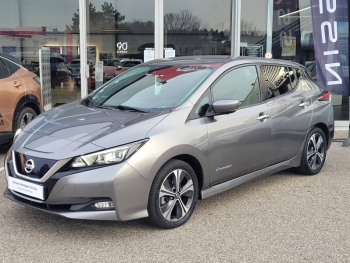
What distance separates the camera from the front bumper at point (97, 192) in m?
3.44

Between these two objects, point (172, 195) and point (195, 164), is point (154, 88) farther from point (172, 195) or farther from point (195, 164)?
point (172, 195)

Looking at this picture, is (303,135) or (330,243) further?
(303,135)

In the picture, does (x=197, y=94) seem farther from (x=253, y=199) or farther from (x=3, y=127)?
(x=3, y=127)

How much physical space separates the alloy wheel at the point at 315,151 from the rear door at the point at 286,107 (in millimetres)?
295

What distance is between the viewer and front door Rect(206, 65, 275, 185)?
4258 millimetres

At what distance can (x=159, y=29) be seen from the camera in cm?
1045

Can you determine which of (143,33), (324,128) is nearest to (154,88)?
(324,128)

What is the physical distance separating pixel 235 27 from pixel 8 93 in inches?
236

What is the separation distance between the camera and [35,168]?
360 cm

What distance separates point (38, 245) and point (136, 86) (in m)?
2.00

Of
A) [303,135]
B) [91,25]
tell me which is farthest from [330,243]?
[91,25]

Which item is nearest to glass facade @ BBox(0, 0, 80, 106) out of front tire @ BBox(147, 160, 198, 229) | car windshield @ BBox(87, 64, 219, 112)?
car windshield @ BBox(87, 64, 219, 112)

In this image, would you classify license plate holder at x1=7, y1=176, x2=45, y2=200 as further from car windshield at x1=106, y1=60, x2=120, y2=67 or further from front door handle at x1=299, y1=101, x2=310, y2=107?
car windshield at x1=106, y1=60, x2=120, y2=67

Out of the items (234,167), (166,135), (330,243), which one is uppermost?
(166,135)
